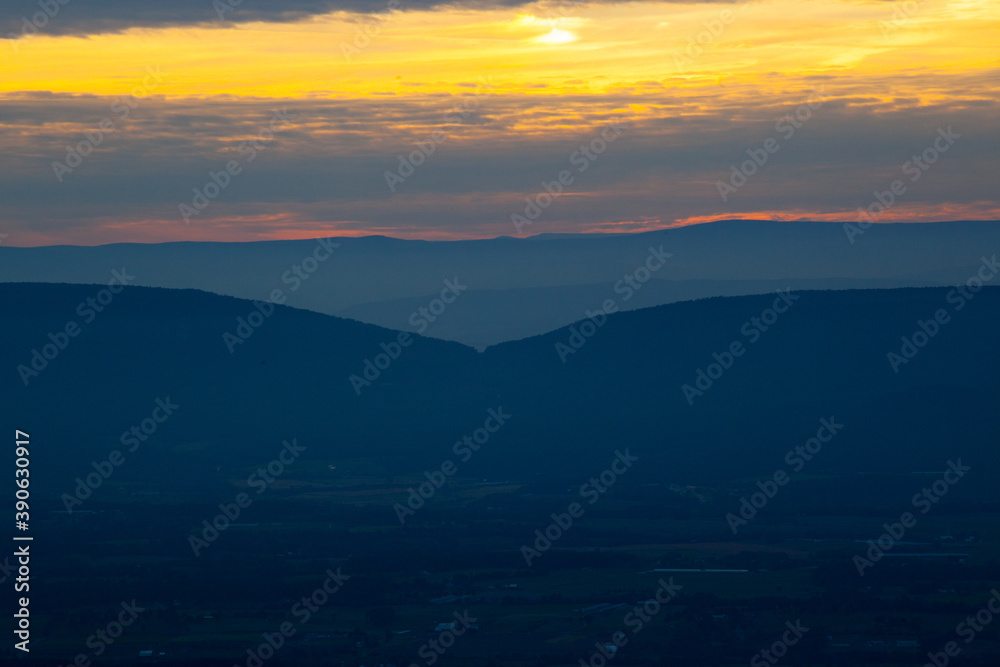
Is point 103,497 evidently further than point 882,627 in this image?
Yes

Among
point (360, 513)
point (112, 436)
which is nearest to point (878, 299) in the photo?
point (360, 513)

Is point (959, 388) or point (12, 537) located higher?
point (959, 388)

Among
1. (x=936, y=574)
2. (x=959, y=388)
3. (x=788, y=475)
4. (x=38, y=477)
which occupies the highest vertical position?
(x=38, y=477)

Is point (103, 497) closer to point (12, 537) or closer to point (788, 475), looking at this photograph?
point (12, 537)

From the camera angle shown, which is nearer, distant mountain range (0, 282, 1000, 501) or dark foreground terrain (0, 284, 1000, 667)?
dark foreground terrain (0, 284, 1000, 667)

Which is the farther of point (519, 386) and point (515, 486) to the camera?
point (519, 386)

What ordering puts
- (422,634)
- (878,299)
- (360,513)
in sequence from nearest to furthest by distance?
(422,634)
(360,513)
(878,299)

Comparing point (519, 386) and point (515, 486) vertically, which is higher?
point (519, 386)

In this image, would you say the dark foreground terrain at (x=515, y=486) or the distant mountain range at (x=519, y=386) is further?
the distant mountain range at (x=519, y=386)
